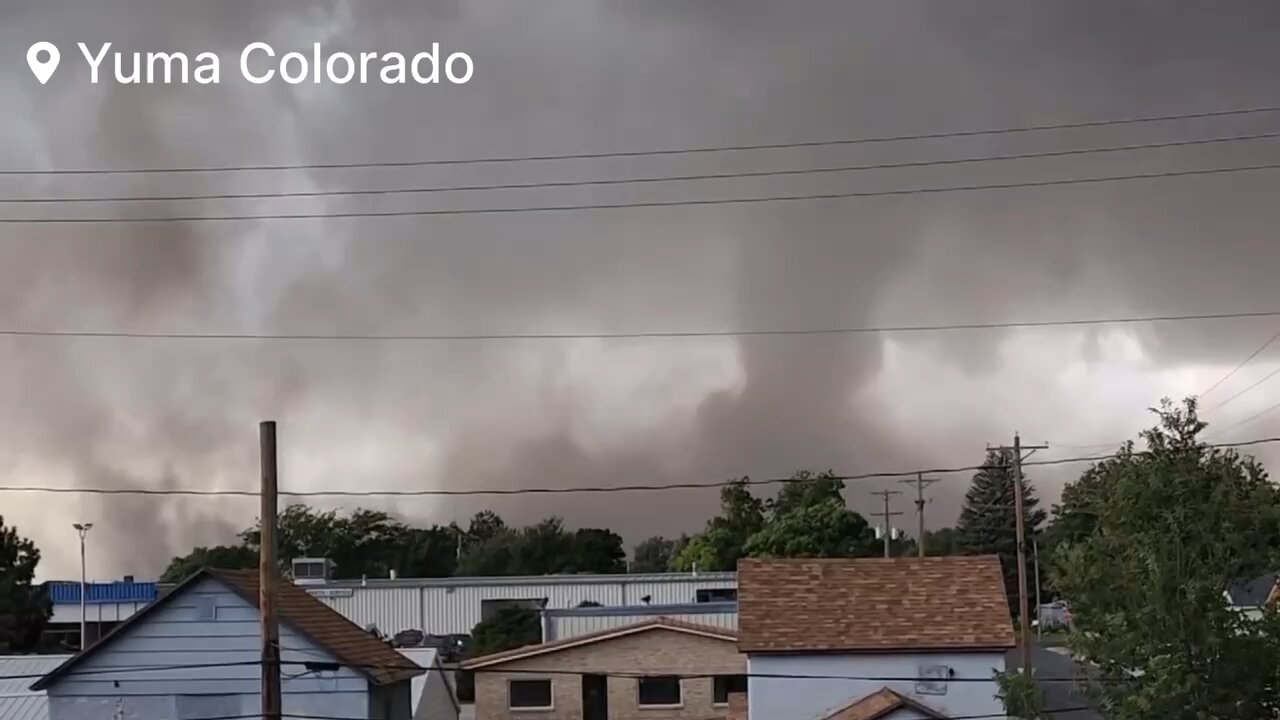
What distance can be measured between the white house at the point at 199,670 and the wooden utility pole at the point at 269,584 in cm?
933

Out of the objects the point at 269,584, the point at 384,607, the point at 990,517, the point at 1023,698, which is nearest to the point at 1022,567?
the point at 1023,698

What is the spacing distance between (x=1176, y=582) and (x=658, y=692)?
26301mm

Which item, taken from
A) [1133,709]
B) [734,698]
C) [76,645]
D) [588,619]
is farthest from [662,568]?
[1133,709]

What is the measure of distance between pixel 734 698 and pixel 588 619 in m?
24.2

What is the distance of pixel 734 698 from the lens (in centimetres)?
4409

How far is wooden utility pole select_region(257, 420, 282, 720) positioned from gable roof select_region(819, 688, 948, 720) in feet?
48.5

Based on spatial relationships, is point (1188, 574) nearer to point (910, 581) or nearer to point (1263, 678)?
point (1263, 678)

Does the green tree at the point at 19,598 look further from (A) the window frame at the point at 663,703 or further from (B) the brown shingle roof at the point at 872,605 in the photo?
(B) the brown shingle roof at the point at 872,605

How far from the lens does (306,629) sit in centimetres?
3466

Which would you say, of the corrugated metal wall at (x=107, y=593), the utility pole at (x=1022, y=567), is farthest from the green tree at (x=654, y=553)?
the utility pole at (x=1022, y=567)

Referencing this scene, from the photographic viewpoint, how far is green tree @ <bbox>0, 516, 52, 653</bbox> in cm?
7156

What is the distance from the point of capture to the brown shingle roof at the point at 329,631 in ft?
112

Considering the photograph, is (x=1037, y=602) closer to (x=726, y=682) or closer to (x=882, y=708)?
(x=726, y=682)

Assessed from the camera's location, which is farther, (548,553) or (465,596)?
(548,553)
